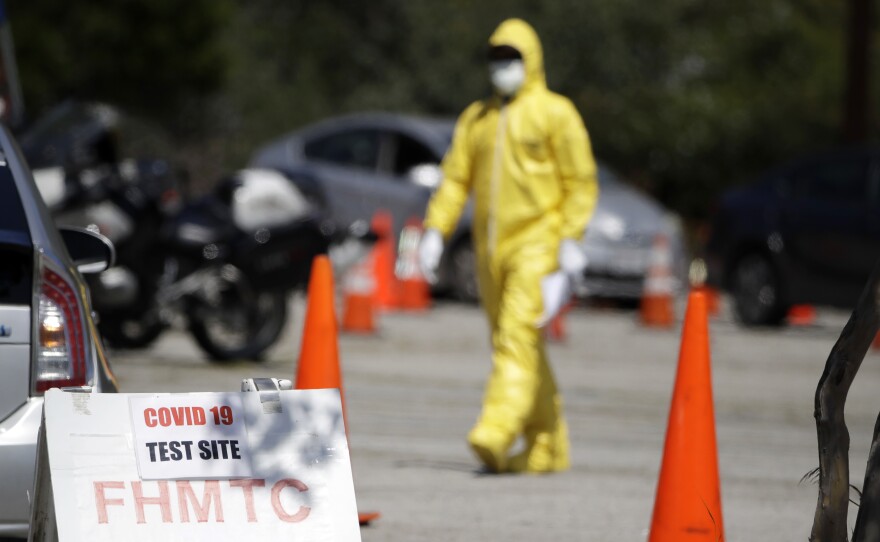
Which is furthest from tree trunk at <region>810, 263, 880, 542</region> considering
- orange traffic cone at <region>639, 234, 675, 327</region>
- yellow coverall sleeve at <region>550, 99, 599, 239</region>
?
orange traffic cone at <region>639, 234, 675, 327</region>

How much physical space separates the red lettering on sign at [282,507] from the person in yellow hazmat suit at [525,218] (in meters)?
3.28

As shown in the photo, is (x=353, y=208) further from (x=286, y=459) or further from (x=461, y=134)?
(x=286, y=459)

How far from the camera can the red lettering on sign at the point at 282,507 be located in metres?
4.59

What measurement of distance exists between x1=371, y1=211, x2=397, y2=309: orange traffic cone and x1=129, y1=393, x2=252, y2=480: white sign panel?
1271 centimetres

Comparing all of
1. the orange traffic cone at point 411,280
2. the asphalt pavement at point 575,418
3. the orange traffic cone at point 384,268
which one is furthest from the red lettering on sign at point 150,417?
the orange traffic cone at point 411,280

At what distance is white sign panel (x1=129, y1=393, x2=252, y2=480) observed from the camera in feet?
14.9

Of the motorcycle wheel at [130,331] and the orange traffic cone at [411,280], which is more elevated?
the motorcycle wheel at [130,331]

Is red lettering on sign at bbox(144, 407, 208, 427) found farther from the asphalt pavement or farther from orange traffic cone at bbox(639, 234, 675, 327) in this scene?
orange traffic cone at bbox(639, 234, 675, 327)

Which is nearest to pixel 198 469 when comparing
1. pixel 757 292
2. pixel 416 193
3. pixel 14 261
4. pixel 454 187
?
pixel 14 261

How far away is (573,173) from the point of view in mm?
8188

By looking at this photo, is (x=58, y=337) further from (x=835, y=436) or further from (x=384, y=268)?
(x=384, y=268)

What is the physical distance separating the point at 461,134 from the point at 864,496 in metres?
4.14

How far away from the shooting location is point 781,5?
1571 inches

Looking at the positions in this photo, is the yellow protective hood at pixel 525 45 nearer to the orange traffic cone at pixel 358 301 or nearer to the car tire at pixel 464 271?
the orange traffic cone at pixel 358 301
